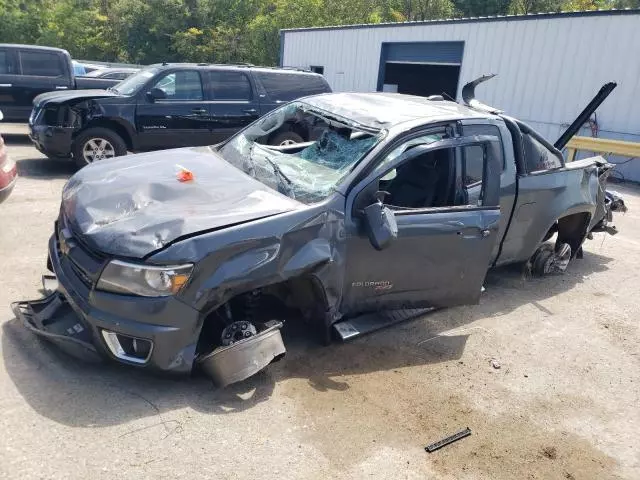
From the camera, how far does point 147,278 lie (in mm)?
2969

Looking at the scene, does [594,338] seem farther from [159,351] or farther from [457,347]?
[159,351]

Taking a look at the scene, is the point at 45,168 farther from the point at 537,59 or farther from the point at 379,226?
the point at 537,59

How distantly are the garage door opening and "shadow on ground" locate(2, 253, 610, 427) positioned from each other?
53.2ft

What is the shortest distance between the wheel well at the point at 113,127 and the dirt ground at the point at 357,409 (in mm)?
4094

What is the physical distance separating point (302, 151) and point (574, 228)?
324 centimetres

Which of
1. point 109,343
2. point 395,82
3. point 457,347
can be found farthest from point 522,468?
point 395,82

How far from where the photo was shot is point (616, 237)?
7.48 m

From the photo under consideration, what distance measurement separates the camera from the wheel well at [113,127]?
8.33 m

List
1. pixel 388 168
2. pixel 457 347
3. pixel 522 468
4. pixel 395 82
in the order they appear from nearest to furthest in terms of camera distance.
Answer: pixel 522 468 < pixel 388 168 < pixel 457 347 < pixel 395 82

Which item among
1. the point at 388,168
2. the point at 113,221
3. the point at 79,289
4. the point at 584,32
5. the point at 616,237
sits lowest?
the point at 616,237

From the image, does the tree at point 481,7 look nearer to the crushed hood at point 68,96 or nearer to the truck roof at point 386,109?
the crushed hood at point 68,96

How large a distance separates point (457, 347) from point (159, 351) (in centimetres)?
233

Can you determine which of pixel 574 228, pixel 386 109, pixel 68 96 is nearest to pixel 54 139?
pixel 68 96

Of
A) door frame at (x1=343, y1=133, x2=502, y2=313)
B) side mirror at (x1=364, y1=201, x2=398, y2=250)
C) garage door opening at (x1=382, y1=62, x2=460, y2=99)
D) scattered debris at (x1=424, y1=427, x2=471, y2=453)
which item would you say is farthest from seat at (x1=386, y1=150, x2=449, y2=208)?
garage door opening at (x1=382, y1=62, x2=460, y2=99)
